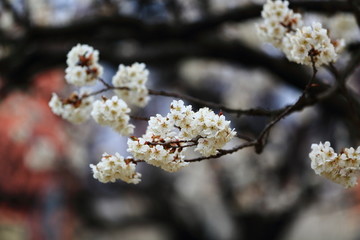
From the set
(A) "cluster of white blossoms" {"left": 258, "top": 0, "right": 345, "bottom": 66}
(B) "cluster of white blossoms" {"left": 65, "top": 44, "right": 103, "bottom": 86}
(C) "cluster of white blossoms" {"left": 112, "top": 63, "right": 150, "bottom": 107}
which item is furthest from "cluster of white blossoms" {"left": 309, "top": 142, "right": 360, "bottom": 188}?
(B) "cluster of white blossoms" {"left": 65, "top": 44, "right": 103, "bottom": 86}

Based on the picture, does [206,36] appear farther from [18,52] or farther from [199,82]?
[199,82]

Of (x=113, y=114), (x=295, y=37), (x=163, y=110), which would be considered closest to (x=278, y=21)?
(x=295, y=37)

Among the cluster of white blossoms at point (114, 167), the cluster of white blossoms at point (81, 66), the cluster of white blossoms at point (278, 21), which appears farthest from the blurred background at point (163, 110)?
the cluster of white blossoms at point (114, 167)

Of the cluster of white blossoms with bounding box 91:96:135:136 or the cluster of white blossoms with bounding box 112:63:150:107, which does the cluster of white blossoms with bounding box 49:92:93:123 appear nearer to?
the cluster of white blossoms with bounding box 112:63:150:107

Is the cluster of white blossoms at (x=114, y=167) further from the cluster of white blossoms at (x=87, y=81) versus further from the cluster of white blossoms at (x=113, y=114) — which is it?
the cluster of white blossoms at (x=87, y=81)

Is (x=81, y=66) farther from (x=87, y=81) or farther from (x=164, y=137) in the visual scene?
(x=164, y=137)
